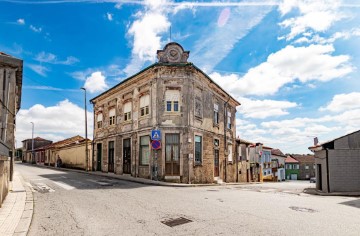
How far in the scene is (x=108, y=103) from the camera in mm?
24109

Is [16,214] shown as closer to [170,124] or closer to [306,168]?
[170,124]

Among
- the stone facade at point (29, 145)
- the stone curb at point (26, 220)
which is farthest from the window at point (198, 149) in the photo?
the stone facade at point (29, 145)

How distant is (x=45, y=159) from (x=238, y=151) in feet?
111

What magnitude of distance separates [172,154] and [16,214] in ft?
36.8

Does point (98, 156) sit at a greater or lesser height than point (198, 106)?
lesser

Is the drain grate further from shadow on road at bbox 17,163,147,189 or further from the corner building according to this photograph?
the corner building

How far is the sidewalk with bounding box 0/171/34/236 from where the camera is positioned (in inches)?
214

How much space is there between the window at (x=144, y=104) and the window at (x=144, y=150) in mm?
1775

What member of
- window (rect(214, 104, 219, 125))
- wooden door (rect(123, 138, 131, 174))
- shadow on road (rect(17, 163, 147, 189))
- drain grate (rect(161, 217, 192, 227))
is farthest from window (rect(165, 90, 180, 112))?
drain grate (rect(161, 217, 192, 227))

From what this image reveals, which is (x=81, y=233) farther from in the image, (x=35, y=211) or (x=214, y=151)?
(x=214, y=151)

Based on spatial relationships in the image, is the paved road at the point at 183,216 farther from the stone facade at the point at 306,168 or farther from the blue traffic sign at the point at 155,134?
the stone facade at the point at 306,168

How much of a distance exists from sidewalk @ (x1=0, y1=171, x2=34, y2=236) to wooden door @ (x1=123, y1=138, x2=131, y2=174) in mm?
10585

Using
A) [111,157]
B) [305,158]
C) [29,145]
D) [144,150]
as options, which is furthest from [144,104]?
[305,158]

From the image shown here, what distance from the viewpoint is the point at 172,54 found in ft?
60.1
